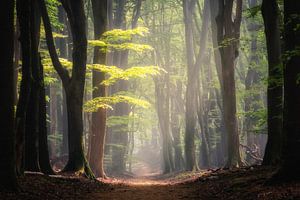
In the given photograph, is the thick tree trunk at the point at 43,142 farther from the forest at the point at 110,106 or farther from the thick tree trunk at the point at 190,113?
the thick tree trunk at the point at 190,113

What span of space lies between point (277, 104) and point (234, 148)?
534 cm

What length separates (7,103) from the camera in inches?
348

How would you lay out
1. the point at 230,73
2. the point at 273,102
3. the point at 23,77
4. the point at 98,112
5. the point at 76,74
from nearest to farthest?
the point at 23,77, the point at 273,102, the point at 76,74, the point at 230,73, the point at 98,112

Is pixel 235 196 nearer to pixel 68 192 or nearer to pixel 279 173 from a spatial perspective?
pixel 279 173

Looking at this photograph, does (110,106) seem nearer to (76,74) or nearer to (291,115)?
(76,74)

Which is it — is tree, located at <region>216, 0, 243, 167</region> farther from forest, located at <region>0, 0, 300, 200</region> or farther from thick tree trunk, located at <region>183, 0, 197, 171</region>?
thick tree trunk, located at <region>183, 0, 197, 171</region>

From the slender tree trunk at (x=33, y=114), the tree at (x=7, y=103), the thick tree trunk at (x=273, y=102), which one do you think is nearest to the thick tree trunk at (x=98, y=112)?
the slender tree trunk at (x=33, y=114)

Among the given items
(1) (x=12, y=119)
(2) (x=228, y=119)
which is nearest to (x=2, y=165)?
(1) (x=12, y=119)

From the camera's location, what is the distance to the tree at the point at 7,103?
8.64 meters

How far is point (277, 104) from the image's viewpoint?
40.7 feet

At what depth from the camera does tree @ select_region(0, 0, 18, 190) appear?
28.3 ft

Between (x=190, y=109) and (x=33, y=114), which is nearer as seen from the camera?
(x=33, y=114)

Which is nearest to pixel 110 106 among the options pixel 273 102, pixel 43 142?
pixel 43 142

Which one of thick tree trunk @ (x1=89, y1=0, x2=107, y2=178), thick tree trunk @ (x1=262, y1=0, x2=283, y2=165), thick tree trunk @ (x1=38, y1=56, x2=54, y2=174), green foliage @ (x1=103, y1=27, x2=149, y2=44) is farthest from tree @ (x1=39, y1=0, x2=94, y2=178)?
thick tree trunk @ (x1=262, y1=0, x2=283, y2=165)
